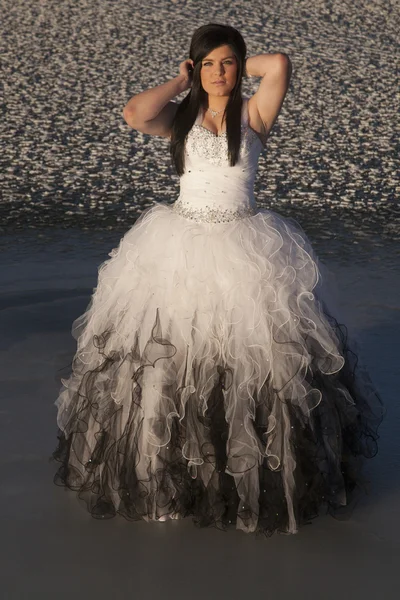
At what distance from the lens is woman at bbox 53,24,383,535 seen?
376 centimetres

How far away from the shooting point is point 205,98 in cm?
409

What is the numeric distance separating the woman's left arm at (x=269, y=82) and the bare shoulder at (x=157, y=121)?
335 mm

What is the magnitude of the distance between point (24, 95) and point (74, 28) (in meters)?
2.13

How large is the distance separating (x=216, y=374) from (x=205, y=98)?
112cm

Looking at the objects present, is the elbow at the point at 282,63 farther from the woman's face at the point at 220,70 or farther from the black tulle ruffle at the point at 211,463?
the black tulle ruffle at the point at 211,463

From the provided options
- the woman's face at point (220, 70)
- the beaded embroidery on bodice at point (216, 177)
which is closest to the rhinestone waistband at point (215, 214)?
the beaded embroidery on bodice at point (216, 177)

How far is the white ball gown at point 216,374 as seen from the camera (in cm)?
375

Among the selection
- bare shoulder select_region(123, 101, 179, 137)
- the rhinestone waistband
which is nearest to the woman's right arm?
bare shoulder select_region(123, 101, 179, 137)

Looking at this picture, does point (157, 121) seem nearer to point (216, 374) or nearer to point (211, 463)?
point (216, 374)

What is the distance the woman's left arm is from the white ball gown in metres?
0.07

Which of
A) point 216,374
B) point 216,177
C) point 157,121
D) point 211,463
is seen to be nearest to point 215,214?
point 216,177

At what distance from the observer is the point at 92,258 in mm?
6777

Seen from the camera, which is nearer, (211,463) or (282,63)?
(211,463)

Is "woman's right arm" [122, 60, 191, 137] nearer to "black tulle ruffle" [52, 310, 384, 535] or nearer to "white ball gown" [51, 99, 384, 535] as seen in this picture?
"white ball gown" [51, 99, 384, 535]
